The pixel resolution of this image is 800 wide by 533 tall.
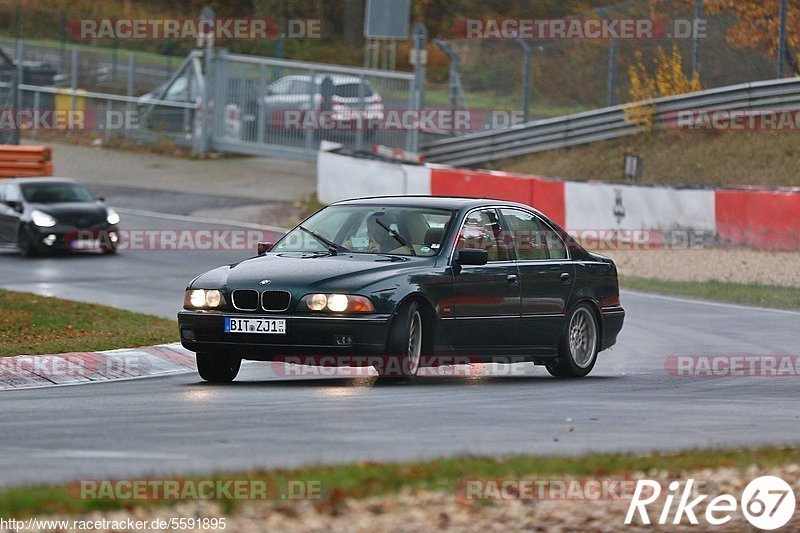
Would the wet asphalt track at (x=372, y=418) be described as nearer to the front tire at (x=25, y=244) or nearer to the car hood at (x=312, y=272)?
the car hood at (x=312, y=272)

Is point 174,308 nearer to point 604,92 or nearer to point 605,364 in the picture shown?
point 605,364

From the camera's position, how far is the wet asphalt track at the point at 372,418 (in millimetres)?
7504

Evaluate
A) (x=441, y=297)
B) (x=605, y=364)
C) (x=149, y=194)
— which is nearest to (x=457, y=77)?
(x=149, y=194)

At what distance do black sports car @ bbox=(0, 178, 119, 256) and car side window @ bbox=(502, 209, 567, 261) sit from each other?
12.8 metres

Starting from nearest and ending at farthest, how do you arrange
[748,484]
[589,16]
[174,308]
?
[748,484]
[174,308]
[589,16]

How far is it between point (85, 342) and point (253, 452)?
6.44 m

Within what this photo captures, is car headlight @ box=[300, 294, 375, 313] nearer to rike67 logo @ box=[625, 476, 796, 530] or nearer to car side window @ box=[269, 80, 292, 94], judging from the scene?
rike67 logo @ box=[625, 476, 796, 530]

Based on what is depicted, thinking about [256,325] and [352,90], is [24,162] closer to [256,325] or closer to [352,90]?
[352,90]

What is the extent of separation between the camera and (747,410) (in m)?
9.84

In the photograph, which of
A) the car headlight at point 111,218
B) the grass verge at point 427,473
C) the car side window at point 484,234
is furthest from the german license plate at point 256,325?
the car headlight at point 111,218

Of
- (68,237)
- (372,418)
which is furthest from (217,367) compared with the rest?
(68,237)

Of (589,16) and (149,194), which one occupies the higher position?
(589,16)

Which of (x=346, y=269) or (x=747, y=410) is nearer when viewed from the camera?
(x=747, y=410)

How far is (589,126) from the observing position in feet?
104
